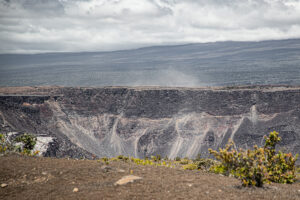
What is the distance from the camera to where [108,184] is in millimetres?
16016

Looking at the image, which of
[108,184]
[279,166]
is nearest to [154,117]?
[279,166]

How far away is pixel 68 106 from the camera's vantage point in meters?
96.4

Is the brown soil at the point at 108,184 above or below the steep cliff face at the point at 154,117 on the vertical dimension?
above

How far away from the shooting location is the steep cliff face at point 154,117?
79.1 metres

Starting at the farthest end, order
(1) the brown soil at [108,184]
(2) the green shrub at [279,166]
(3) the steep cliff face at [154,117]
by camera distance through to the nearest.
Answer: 1. (3) the steep cliff face at [154,117]
2. (2) the green shrub at [279,166]
3. (1) the brown soil at [108,184]

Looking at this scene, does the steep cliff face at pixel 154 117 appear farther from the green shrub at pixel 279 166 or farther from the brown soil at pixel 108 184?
the brown soil at pixel 108 184

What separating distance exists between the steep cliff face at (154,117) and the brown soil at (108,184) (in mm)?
54856

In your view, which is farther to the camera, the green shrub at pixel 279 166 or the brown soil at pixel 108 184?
the green shrub at pixel 279 166

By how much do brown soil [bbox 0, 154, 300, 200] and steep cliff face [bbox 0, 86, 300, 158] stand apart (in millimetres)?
54856

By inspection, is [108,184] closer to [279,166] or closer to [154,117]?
[279,166]

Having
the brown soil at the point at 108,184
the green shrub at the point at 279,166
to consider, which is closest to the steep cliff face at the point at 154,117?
the green shrub at the point at 279,166

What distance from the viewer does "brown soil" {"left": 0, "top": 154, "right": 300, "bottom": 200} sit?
14.8 metres

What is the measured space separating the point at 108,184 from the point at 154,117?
76239 mm

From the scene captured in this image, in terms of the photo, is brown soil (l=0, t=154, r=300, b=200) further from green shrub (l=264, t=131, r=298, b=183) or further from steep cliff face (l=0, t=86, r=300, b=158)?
steep cliff face (l=0, t=86, r=300, b=158)
